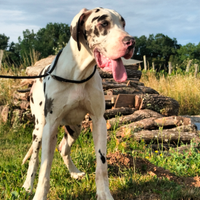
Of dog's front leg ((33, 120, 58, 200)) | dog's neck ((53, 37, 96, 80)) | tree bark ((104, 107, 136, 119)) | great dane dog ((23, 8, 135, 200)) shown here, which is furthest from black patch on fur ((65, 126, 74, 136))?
tree bark ((104, 107, 136, 119))

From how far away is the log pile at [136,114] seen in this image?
16.9 ft

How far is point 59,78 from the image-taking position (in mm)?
2439

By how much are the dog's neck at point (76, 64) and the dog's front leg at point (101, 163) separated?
1.73 feet

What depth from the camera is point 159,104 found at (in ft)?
20.5

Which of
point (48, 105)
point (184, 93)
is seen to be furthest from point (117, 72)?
point (184, 93)

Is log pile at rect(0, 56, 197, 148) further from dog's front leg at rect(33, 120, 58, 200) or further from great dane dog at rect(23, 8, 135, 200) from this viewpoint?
dog's front leg at rect(33, 120, 58, 200)

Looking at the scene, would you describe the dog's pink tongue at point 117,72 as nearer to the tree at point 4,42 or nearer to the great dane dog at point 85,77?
the great dane dog at point 85,77

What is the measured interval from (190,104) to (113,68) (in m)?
8.18

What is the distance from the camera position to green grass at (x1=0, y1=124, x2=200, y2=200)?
275cm

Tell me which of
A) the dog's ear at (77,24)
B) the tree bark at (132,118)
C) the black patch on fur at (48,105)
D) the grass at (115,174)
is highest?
the dog's ear at (77,24)

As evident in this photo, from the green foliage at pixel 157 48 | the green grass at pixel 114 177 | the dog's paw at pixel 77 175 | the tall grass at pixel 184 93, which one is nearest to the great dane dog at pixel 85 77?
the green grass at pixel 114 177

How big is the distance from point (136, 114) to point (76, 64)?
11.7 feet

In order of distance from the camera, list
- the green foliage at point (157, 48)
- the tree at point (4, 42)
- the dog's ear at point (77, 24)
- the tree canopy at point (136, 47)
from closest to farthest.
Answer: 1. the dog's ear at point (77, 24)
2. the tree canopy at point (136, 47)
3. the tree at point (4, 42)
4. the green foliage at point (157, 48)

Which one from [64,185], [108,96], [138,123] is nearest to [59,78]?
[64,185]
